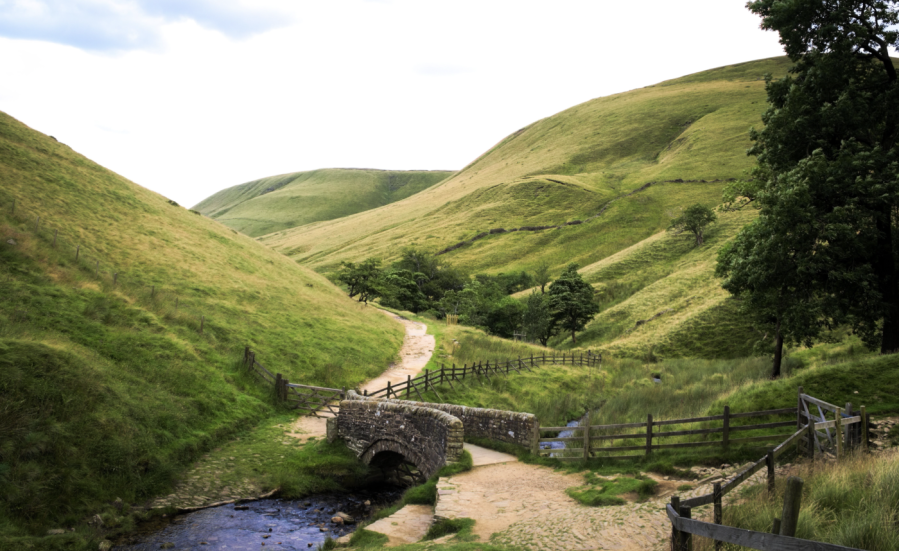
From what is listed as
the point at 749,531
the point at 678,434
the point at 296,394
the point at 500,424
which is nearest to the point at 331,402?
the point at 296,394

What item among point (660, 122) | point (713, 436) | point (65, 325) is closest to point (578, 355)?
point (713, 436)

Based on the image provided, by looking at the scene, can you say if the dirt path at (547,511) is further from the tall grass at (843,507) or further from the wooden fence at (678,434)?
the wooden fence at (678,434)

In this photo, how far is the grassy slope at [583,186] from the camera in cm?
10612

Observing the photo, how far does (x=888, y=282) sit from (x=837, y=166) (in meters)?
4.48

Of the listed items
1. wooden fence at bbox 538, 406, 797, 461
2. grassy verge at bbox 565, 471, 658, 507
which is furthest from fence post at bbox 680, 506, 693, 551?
wooden fence at bbox 538, 406, 797, 461

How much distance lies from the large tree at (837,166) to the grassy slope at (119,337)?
22.2 meters

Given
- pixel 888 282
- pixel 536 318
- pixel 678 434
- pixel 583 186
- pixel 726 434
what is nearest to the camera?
pixel 726 434

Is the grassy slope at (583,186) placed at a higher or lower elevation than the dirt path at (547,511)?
higher

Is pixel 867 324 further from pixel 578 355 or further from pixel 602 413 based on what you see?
pixel 578 355

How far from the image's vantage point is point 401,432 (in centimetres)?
1964

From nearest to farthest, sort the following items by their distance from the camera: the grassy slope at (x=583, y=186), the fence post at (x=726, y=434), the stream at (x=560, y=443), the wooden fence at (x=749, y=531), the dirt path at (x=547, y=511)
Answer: the wooden fence at (x=749, y=531)
the dirt path at (x=547, y=511)
the fence post at (x=726, y=434)
the stream at (x=560, y=443)
the grassy slope at (x=583, y=186)

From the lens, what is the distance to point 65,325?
819 inches

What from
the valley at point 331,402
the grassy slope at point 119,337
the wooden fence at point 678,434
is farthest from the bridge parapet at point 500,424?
the grassy slope at point 119,337

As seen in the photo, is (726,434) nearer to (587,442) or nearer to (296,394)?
(587,442)
